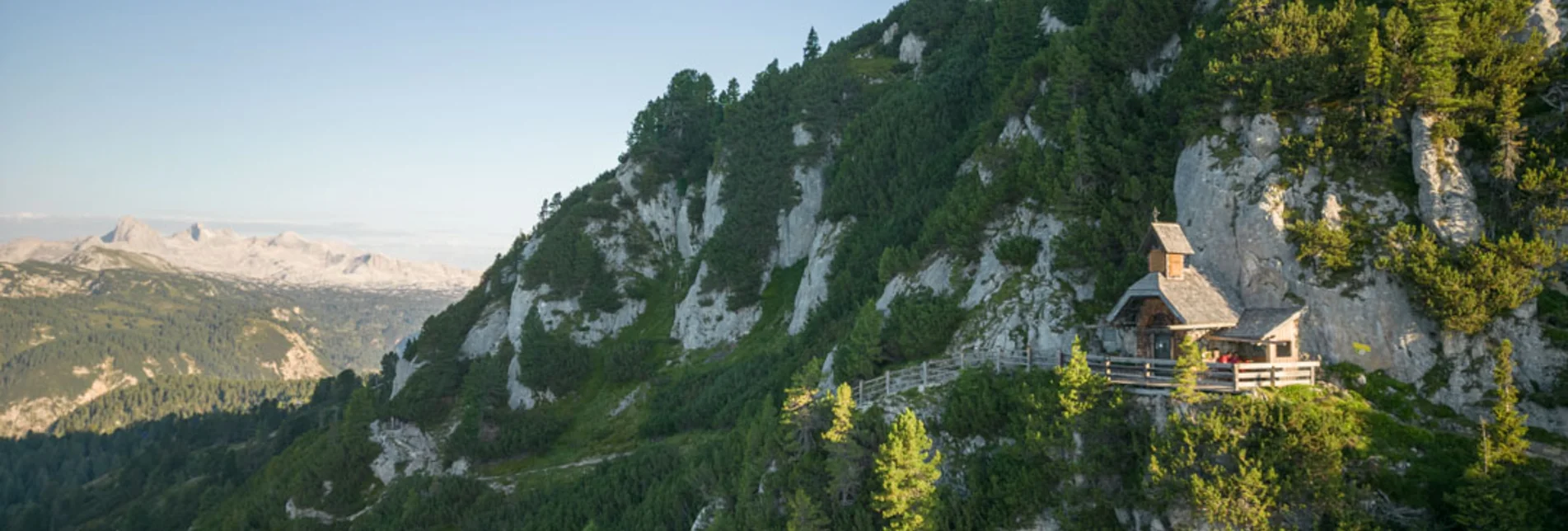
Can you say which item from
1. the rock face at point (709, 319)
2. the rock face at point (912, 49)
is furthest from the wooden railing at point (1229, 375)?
the rock face at point (912, 49)

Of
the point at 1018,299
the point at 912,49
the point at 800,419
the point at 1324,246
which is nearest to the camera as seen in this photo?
the point at 1324,246

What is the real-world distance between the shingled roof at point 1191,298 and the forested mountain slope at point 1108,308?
1391 millimetres

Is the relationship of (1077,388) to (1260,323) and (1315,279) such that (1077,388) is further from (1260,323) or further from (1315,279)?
(1315,279)

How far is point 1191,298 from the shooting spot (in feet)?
96.9

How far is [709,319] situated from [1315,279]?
169ft

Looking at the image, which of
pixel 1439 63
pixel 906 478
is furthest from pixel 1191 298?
pixel 906 478

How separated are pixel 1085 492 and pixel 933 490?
542 centimetres

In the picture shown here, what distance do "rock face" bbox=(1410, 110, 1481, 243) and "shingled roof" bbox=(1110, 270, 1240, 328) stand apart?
6987 millimetres

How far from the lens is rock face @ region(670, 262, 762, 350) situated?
72.4 metres

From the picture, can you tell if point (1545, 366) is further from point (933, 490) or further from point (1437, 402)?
point (933, 490)

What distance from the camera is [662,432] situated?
60969 mm

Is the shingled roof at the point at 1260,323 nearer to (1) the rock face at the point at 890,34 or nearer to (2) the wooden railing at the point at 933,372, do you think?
(2) the wooden railing at the point at 933,372

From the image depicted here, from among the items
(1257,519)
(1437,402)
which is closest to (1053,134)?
(1437,402)

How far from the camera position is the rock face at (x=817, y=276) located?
60.8m
